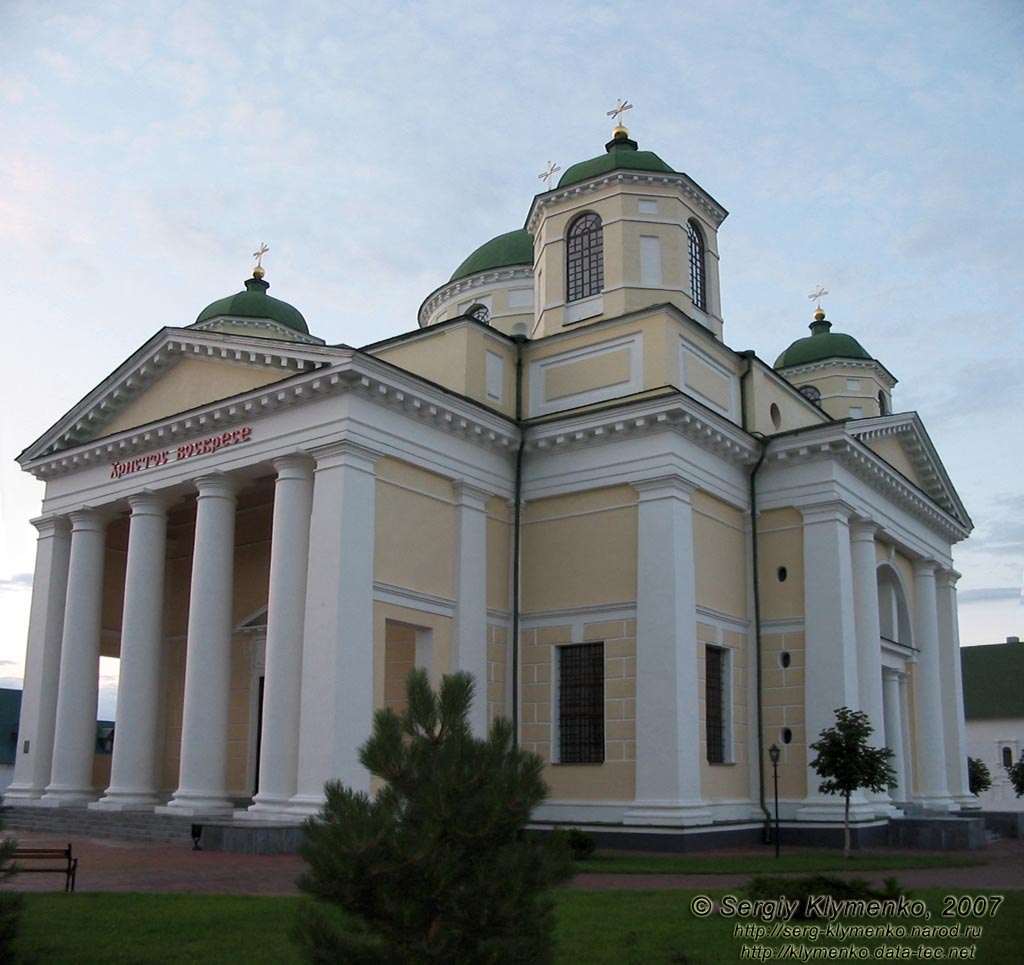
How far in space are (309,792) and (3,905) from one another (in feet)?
38.6

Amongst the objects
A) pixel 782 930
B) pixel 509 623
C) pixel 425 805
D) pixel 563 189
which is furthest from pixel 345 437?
pixel 425 805

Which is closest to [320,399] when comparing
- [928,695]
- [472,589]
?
[472,589]

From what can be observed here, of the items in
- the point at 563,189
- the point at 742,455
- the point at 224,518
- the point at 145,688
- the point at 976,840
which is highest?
the point at 563,189

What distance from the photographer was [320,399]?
21312mm

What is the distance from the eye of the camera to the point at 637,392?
2391 centimetres

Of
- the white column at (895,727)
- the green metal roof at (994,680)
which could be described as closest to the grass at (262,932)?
the white column at (895,727)

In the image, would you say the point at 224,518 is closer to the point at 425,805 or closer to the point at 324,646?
the point at 324,646

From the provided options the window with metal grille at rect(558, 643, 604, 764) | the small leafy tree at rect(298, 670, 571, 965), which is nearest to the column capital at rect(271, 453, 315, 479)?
the window with metal grille at rect(558, 643, 604, 764)

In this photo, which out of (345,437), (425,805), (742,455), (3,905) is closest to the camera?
(425,805)

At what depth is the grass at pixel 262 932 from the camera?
959 centimetres

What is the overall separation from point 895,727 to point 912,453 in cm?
745

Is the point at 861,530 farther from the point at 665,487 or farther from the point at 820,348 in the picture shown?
the point at 820,348

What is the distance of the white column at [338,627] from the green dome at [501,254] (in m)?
14.6

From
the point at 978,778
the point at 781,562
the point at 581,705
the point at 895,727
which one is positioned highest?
the point at 781,562
